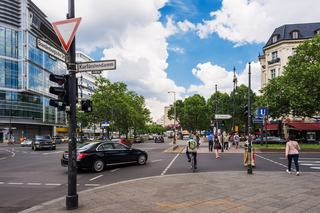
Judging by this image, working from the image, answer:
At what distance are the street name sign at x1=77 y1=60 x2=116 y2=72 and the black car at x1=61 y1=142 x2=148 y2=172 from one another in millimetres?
7145

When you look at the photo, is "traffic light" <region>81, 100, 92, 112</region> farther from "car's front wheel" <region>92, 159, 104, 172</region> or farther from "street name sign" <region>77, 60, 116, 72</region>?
"car's front wheel" <region>92, 159, 104, 172</region>

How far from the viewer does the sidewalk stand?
7.15 meters

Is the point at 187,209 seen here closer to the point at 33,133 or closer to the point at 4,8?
the point at 4,8

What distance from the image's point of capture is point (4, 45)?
217 feet

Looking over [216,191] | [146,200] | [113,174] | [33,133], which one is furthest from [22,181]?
[33,133]

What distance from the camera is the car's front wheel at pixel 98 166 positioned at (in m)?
14.4

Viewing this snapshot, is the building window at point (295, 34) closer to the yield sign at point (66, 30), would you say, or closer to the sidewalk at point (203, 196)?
the sidewalk at point (203, 196)

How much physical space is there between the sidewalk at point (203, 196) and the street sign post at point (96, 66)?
11.0 ft

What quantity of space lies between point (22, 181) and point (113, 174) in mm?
3621

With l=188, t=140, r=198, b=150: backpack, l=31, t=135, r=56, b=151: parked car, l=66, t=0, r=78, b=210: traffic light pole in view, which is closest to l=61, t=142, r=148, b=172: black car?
l=188, t=140, r=198, b=150: backpack

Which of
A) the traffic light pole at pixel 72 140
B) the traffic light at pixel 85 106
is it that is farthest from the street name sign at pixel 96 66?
the traffic light at pixel 85 106

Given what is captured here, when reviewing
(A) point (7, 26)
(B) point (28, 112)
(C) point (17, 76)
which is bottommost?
(B) point (28, 112)

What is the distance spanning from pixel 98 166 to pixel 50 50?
26.5 ft

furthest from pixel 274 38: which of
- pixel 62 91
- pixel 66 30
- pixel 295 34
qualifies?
pixel 62 91
